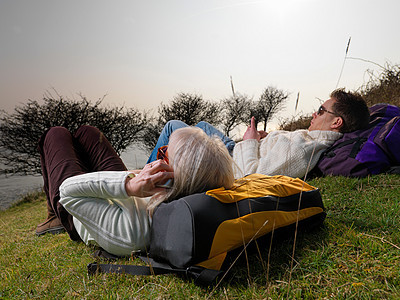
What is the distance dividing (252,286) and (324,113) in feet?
10.1

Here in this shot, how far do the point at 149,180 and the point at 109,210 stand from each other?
19.3 inches

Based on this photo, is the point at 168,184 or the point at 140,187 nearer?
the point at 140,187

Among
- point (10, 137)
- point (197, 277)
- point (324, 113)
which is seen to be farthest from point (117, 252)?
point (10, 137)

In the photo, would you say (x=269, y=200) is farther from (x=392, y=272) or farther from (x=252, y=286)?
(x=392, y=272)

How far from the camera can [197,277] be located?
157 centimetres

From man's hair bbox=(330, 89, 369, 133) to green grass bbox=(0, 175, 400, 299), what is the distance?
148 cm

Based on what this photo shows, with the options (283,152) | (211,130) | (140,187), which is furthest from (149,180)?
(283,152)

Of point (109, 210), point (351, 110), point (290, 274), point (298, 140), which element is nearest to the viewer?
point (290, 274)

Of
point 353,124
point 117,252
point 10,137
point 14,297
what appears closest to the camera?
point 14,297

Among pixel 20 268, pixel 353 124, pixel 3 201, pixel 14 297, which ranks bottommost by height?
pixel 3 201

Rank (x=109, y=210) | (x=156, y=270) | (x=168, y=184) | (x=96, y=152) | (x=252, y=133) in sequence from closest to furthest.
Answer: (x=156, y=270) < (x=168, y=184) < (x=109, y=210) < (x=96, y=152) < (x=252, y=133)

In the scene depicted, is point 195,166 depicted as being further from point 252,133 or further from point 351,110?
point 351,110

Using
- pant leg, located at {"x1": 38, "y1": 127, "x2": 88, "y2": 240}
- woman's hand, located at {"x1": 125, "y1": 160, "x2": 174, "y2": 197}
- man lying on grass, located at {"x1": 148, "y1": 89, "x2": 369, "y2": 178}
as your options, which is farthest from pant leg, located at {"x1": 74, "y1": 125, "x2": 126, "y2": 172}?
woman's hand, located at {"x1": 125, "y1": 160, "x2": 174, "y2": 197}

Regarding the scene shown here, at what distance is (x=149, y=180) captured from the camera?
1.77m
